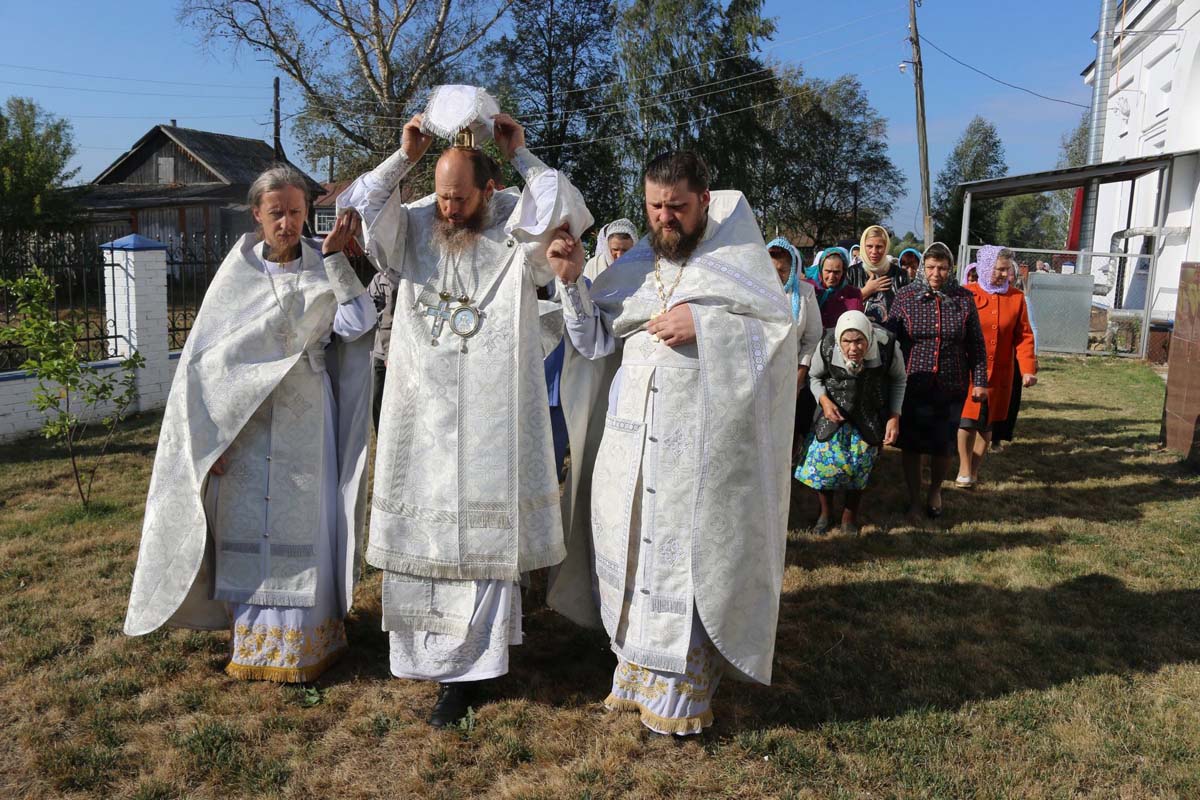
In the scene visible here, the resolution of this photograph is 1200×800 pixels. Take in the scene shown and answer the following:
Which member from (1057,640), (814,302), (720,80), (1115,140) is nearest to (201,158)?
(720,80)

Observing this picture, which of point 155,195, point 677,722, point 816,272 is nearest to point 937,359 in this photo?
point 816,272

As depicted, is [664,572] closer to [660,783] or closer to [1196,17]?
[660,783]

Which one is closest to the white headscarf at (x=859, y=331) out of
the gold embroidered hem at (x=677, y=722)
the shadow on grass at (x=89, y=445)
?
the gold embroidered hem at (x=677, y=722)

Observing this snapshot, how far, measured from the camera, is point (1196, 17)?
1650 cm

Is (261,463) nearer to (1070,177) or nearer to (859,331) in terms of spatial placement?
(859,331)

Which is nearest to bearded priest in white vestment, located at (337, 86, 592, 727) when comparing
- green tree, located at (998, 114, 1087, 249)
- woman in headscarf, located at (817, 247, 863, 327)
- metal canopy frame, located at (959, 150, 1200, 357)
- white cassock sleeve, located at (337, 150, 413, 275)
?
white cassock sleeve, located at (337, 150, 413, 275)

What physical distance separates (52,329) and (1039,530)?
6538 mm

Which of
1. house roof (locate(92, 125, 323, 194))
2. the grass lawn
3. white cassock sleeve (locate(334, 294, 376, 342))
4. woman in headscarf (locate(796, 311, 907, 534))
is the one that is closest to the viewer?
the grass lawn

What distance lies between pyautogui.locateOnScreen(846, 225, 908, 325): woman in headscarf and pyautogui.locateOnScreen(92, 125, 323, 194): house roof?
2877 centimetres

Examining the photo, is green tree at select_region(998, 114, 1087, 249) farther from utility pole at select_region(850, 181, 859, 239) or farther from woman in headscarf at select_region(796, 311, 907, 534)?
woman in headscarf at select_region(796, 311, 907, 534)

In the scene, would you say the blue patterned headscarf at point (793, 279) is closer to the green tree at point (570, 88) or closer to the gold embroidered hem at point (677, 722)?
the gold embroidered hem at point (677, 722)

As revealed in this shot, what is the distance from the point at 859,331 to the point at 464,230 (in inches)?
118

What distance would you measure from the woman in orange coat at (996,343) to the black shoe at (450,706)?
14.6 ft

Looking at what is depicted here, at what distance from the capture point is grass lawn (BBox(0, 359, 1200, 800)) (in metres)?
3.04
